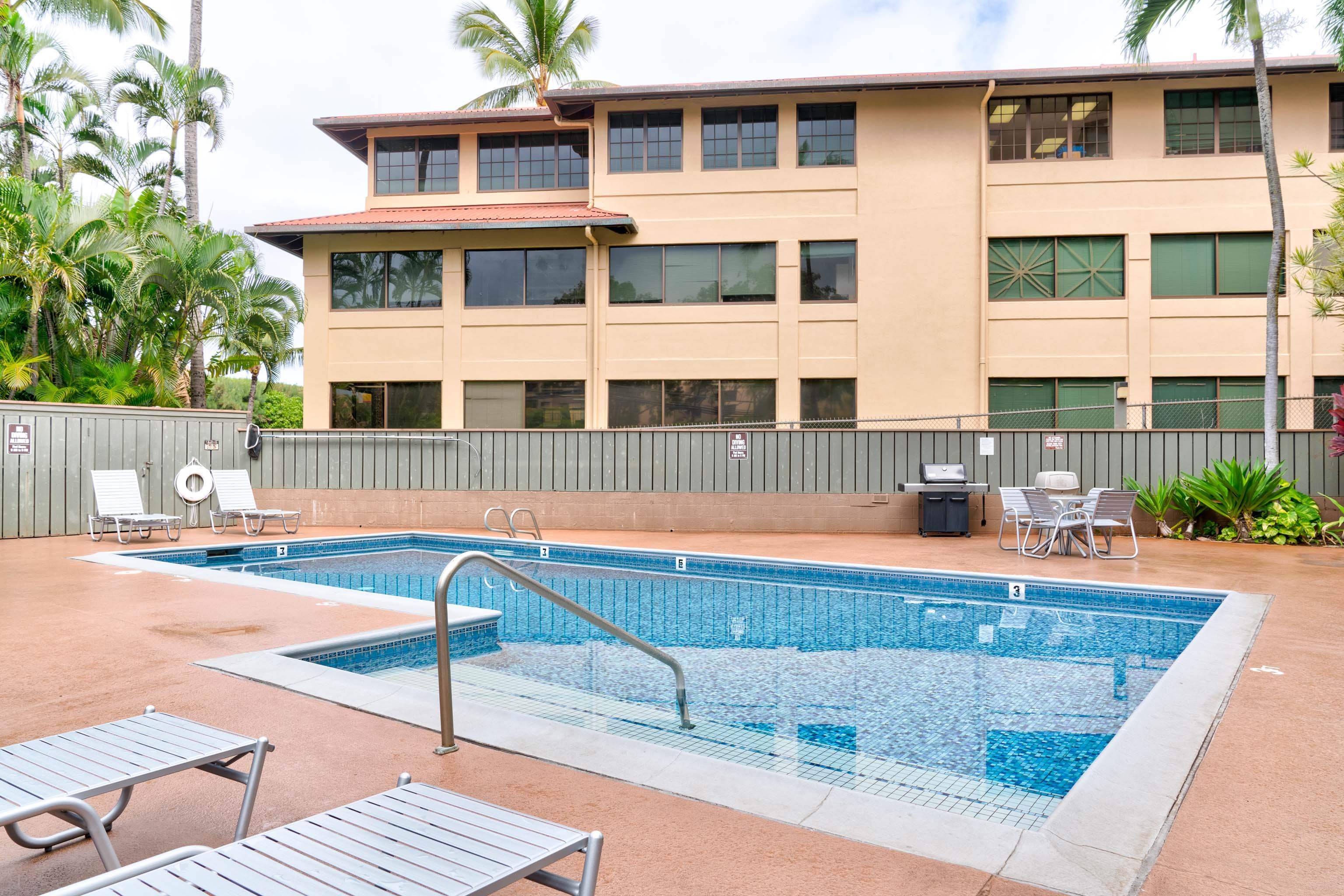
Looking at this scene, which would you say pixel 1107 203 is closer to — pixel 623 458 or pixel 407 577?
pixel 623 458

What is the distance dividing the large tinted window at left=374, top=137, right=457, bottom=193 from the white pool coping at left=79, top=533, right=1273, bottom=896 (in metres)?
15.0

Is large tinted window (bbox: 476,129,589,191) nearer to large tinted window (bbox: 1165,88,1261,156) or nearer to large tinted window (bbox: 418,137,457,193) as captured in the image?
large tinted window (bbox: 418,137,457,193)

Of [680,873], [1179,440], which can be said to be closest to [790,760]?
[680,873]

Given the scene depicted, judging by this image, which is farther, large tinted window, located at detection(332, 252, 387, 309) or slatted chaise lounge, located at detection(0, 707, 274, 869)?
large tinted window, located at detection(332, 252, 387, 309)

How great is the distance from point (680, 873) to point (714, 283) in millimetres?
15097

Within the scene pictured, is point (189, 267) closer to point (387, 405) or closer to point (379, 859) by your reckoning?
point (387, 405)

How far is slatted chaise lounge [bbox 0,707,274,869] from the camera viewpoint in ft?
6.96

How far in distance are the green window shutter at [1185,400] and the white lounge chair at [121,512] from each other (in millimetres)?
16668

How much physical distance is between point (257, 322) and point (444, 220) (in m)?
5.02

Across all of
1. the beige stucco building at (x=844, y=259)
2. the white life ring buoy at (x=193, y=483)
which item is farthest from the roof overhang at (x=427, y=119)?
the white life ring buoy at (x=193, y=483)

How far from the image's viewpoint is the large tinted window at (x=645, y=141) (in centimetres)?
1711

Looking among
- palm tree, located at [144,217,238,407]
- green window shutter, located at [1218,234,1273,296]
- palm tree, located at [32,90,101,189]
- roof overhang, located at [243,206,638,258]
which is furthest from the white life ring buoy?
green window shutter, located at [1218,234,1273,296]

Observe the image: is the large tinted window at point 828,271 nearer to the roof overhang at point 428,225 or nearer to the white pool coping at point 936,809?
the roof overhang at point 428,225

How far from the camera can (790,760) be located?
4.11 metres
